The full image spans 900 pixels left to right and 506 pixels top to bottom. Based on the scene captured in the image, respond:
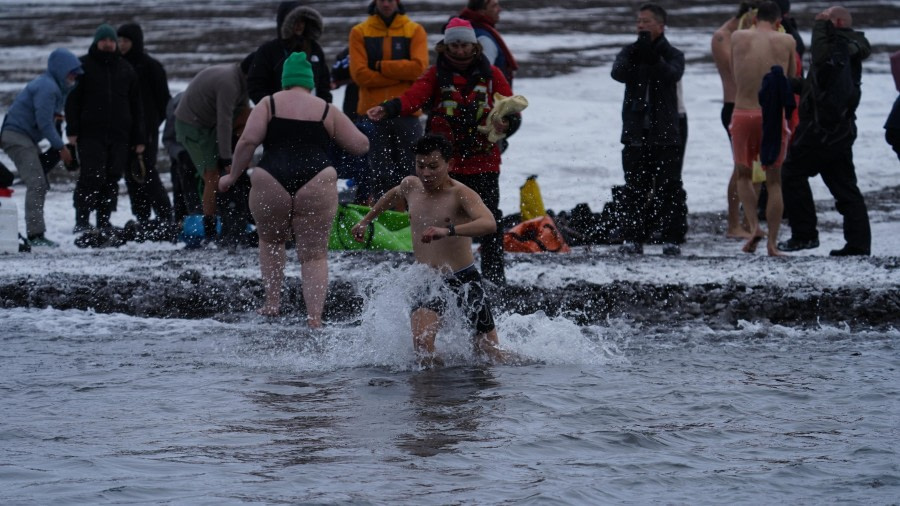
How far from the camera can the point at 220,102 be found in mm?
10844

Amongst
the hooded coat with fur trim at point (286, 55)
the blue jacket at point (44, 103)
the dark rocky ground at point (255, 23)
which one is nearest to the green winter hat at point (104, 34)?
the blue jacket at point (44, 103)

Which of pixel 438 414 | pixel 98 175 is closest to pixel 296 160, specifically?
pixel 438 414

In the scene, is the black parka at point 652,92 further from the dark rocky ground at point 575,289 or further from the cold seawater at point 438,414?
the cold seawater at point 438,414

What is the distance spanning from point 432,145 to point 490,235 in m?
1.64

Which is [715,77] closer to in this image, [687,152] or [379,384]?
[687,152]

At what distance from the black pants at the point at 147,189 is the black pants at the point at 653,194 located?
4.38m

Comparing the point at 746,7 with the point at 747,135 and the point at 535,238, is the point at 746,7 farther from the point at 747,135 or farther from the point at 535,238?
the point at 535,238

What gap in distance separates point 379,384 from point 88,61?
6.00 metres

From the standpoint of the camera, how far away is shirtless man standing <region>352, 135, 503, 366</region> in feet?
25.6

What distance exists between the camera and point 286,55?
33.6 feet

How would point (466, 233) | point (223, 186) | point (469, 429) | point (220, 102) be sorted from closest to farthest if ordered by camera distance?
point (469, 429), point (466, 233), point (223, 186), point (220, 102)

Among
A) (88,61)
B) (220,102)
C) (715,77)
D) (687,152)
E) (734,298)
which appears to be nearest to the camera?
(734,298)

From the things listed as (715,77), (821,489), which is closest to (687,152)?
(715,77)

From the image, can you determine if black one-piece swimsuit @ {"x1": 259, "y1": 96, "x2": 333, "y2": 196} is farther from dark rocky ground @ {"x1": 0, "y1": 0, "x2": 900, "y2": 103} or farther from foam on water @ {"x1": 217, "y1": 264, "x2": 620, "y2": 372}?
dark rocky ground @ {"x1": 0, "y1": 0, "x2": 900, "y2": 103}
